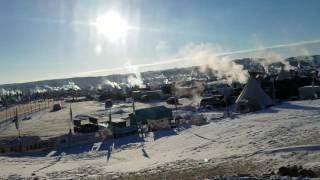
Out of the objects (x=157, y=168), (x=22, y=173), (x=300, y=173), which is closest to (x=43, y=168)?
(x=22, y=173)

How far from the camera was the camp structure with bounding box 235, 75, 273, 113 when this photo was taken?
41.5 m

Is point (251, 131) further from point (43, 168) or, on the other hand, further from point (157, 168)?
point (43, 168)

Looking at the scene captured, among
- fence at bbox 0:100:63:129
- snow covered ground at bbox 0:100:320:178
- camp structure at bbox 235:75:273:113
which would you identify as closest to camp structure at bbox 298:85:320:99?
camp structure at bbox 235:75:273:113

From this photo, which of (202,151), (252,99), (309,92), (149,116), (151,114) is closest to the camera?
(202,151)

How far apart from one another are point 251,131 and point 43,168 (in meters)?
10.9

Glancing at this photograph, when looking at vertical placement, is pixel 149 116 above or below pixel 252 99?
below

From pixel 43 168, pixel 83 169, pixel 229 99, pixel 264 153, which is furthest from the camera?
pixel 229 99

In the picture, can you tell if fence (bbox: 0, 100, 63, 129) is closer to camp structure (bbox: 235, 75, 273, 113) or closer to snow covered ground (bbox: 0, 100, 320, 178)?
camp structure (bbox: 235, 75, 273, 113)

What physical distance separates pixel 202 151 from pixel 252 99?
62.0 ft

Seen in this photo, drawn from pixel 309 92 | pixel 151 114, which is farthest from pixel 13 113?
pixel 309 92

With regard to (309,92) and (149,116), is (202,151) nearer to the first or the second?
(149,116)

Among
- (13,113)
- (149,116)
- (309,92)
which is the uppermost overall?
(309,92)

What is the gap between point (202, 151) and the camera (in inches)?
949

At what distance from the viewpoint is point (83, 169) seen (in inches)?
936
